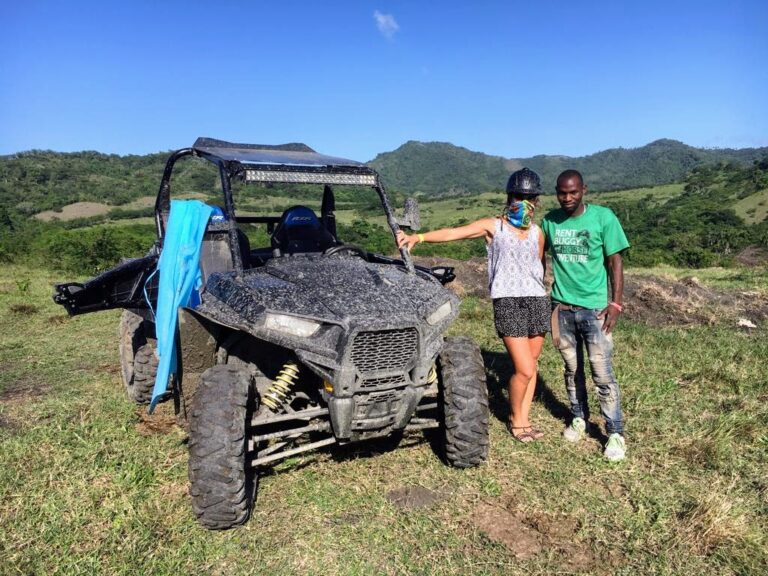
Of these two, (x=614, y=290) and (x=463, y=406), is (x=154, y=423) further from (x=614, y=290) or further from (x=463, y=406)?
(x=614, y=290)

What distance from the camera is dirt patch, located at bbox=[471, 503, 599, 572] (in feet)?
10.4

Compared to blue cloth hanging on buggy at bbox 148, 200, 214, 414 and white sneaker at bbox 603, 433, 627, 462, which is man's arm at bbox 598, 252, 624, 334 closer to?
white sneaker at bbox 603, 433, 627, 462

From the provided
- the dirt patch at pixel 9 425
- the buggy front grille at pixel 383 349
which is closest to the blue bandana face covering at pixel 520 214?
the buggy front grille at pixel 383 349

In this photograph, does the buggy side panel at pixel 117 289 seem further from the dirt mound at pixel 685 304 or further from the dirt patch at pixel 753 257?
the dirt patch at pixel 753 257

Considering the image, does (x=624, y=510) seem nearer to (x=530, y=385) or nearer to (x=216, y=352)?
(x=530, y=385)

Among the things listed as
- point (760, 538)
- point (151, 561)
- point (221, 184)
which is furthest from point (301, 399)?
point (760, 538)

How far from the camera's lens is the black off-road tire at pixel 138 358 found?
539 cm

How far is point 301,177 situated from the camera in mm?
4250

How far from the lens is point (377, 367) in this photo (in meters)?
3.40

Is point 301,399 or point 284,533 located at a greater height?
point 301,399

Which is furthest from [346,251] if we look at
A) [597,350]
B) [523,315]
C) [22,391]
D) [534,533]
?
[22,391]

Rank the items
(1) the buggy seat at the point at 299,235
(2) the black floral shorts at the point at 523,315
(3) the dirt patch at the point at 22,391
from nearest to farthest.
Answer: (2) the black floral shorts at the point at 523,315
(1) the buggy seat at the point at 299,235
(3) the dirt patch at the point at 22,391

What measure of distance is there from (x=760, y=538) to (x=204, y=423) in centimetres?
314

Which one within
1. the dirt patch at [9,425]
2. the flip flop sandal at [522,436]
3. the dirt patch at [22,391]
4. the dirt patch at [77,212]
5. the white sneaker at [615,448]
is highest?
the white sneaker at [615,448]
